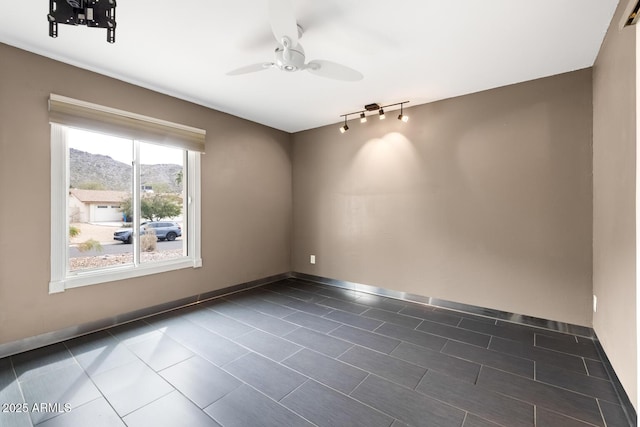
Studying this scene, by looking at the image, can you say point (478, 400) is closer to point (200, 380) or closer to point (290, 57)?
point (200, 380)

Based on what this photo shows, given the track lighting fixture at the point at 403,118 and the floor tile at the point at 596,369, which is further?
the track lighting fixture at the point at 403,118

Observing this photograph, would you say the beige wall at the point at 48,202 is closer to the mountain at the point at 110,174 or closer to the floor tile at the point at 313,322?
the mountain at the point at 110,174

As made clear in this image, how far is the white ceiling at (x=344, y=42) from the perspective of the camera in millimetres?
1809

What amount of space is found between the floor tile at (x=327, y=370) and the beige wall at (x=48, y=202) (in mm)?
1870

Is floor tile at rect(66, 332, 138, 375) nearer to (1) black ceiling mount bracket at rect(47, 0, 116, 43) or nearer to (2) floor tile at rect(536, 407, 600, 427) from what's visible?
(1) black ceiling mount bracket at rect(47, 0, 116, 43)

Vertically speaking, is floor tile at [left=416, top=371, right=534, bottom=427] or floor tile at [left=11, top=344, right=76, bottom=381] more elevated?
floor tile at [left=11, top=344, right=76, bottom=381]

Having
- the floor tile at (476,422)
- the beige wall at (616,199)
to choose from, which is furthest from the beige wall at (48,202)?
the beige wall at (616,199)

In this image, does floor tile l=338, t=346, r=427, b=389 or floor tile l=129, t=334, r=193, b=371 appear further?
floor tile l=129, t=334, r=193, b=371

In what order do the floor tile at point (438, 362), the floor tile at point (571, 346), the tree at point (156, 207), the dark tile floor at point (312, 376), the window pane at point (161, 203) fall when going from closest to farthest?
the dark tile floor at point (312, 376), the floor tile at point (438, 362), the floor tile at point (571, 346), the tree at point (156, 207), the window pane at point (161, 203)

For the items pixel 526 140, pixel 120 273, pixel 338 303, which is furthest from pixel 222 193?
pixel 526 140

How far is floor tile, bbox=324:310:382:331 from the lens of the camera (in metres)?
2.79

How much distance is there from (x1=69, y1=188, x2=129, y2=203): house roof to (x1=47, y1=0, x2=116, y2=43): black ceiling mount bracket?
1701mm

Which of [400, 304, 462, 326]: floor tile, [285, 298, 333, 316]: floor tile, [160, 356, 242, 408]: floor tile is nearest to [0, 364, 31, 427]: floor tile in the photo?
[160, 356, 242, 408]: floor tile

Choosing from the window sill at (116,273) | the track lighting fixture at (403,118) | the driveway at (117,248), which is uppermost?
the track lighting fixture at (403,118)
